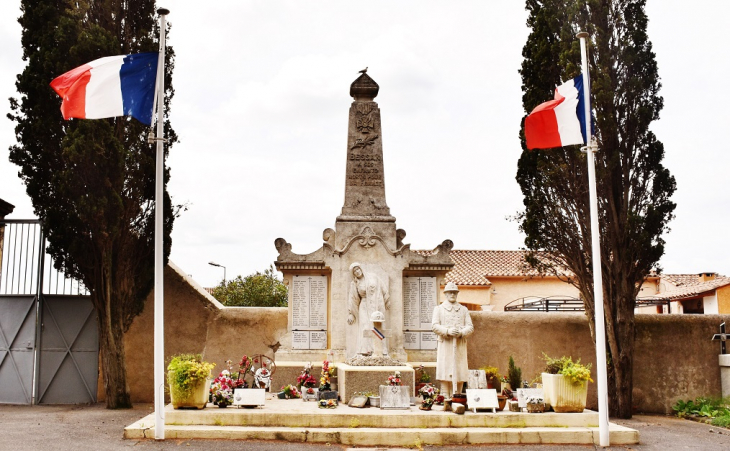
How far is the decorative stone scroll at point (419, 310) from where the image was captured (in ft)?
41.7

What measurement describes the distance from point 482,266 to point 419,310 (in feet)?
62.5

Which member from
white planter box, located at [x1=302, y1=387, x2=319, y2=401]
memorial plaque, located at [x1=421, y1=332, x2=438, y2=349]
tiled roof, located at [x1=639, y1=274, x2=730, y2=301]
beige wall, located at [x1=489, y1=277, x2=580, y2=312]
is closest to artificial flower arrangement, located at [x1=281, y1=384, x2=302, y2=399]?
white planter box, located at [x1=302, y1=387, x2=319, y2=401]

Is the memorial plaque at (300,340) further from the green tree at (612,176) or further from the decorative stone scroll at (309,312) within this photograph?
the green tree at (612,176)

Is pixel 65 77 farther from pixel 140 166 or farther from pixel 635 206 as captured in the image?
pixel 635 206

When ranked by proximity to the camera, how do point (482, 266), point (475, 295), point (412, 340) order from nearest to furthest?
point (412, 340) < point (475, 295) < point (482, 266)

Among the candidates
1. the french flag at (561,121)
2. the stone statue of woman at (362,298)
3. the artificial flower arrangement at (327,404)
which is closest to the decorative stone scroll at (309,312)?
the stone statue of woman at (362,298)

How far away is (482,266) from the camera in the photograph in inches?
1236

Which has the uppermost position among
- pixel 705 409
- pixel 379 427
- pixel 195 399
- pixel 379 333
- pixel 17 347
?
pixel 379 333

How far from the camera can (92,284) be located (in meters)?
13.3

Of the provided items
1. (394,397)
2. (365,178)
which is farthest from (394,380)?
(365,178)

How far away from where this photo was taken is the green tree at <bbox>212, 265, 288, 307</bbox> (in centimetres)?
2759

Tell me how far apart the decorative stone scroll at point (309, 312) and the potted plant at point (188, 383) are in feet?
9.84

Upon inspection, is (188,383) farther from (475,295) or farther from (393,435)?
(475,295)

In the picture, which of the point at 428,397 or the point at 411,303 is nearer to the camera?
the point at 428,397
